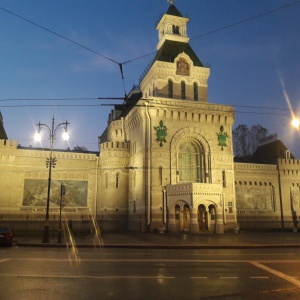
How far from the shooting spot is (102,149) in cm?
4162

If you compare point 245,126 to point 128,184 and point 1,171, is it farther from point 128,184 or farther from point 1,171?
point 1,171

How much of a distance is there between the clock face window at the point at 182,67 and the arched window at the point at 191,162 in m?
8.74

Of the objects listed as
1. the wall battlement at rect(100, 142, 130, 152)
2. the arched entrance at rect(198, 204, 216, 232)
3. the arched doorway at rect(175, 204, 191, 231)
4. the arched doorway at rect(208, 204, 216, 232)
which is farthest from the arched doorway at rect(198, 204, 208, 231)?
the wall battlement at rect(100, 142, 130, 152)

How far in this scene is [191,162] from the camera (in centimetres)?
3922

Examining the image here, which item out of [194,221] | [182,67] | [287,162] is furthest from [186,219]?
[287,162]

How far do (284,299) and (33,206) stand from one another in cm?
3501

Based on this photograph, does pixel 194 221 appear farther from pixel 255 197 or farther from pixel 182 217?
pixel 255 197

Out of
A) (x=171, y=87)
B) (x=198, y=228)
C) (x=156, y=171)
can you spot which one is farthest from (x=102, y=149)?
(x=198, y=228)

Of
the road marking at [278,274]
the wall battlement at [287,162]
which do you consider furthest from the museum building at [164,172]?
the road marking at [278,274]

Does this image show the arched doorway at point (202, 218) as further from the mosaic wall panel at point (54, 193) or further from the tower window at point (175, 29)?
the tower window at point (175, 29)

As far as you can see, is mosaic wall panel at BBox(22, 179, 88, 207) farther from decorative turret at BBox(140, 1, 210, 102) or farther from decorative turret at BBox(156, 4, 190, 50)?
decorative turret at BBox(156, 4, 190, 50)

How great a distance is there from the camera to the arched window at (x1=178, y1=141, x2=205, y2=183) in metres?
38.3

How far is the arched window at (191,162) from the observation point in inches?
1509

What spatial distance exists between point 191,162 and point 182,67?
11.7 meters
